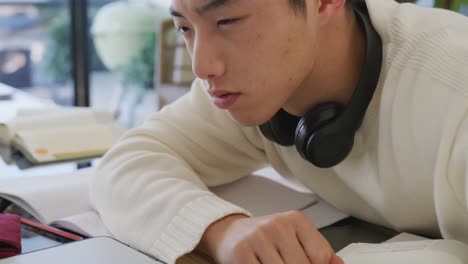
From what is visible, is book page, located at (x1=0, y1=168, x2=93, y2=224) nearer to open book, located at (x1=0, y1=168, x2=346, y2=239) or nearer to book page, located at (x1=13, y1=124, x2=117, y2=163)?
open book, located at (x1=0, y1=168, x2=346, y2=239)

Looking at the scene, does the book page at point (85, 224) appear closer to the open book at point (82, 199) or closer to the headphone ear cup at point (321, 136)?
the open book at point (82, 199)

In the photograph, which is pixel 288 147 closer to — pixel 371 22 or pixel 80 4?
pixel 371 22

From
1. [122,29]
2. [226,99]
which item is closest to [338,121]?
[226,99]

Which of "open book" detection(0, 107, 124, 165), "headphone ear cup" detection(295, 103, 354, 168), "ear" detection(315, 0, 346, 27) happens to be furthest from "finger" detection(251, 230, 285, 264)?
"open book" detection(0, 107, 124, 165)

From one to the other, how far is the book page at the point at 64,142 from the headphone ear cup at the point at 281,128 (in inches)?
15.1

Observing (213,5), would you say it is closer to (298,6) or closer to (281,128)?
(298,6)

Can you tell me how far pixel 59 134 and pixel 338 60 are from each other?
0.58 meters

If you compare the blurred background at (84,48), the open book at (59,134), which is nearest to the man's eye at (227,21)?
the open book at (59,134)

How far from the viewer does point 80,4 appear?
3.06 meters

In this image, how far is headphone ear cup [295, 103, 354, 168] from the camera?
2.12 ft

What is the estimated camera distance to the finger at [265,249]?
0.50 metres

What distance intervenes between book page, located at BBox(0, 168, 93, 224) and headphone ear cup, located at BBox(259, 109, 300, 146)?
259 millimetres

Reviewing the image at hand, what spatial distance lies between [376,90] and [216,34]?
0.20 meters

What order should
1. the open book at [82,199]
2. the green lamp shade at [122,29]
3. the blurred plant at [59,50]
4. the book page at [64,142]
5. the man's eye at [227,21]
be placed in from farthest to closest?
the green lamp shade at [122,29]
the blurred plant at [59,50]
the book page at [64,142]
the open book at [82,199]
the man's eye at [227,21]
